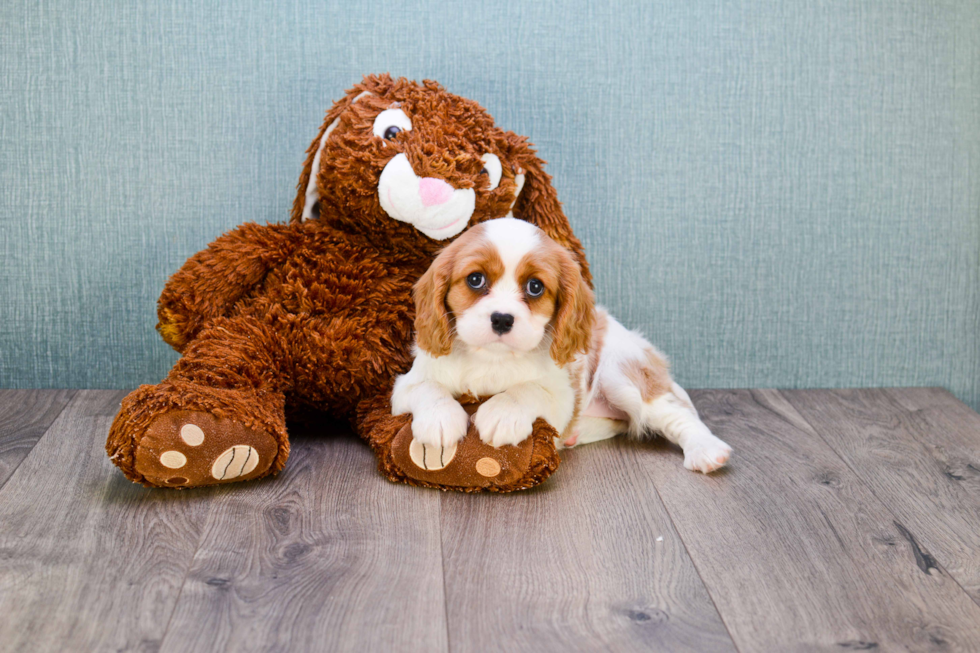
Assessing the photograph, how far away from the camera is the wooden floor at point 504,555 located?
3.69ft

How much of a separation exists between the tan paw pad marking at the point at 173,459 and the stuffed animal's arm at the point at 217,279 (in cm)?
37

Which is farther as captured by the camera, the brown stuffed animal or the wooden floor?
the brown stuffed animal

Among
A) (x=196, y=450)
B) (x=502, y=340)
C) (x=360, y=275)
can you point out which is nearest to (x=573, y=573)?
(x=502, y=340)

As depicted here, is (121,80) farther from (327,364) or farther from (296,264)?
(327,364)

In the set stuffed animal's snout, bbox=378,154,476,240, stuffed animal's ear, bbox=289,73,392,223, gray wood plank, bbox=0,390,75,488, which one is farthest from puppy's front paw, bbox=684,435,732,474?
gray wood plank, bbox=0,390,75,488

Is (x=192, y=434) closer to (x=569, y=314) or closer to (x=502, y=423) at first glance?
(x=502, y=423)

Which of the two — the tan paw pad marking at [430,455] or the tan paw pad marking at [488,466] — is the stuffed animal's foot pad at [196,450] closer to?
the tan paw pad marking at [430,455]

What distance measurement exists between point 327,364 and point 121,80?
87cm

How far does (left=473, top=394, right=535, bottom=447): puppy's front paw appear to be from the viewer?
1510 mm

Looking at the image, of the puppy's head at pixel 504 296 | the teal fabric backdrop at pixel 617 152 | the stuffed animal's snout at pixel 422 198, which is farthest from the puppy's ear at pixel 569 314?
the teal fabric backdrop at pixel 617 152

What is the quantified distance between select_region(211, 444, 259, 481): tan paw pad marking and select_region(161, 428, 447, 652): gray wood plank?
0.13ft

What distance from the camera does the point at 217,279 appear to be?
5.66 ft

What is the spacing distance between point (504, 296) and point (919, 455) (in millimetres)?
963

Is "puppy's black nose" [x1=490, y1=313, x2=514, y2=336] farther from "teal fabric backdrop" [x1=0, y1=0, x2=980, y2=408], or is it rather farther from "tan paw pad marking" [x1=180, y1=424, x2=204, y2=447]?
"teal fabric backdrop" [x1=0, y1=0, x2=980, y2=408]
